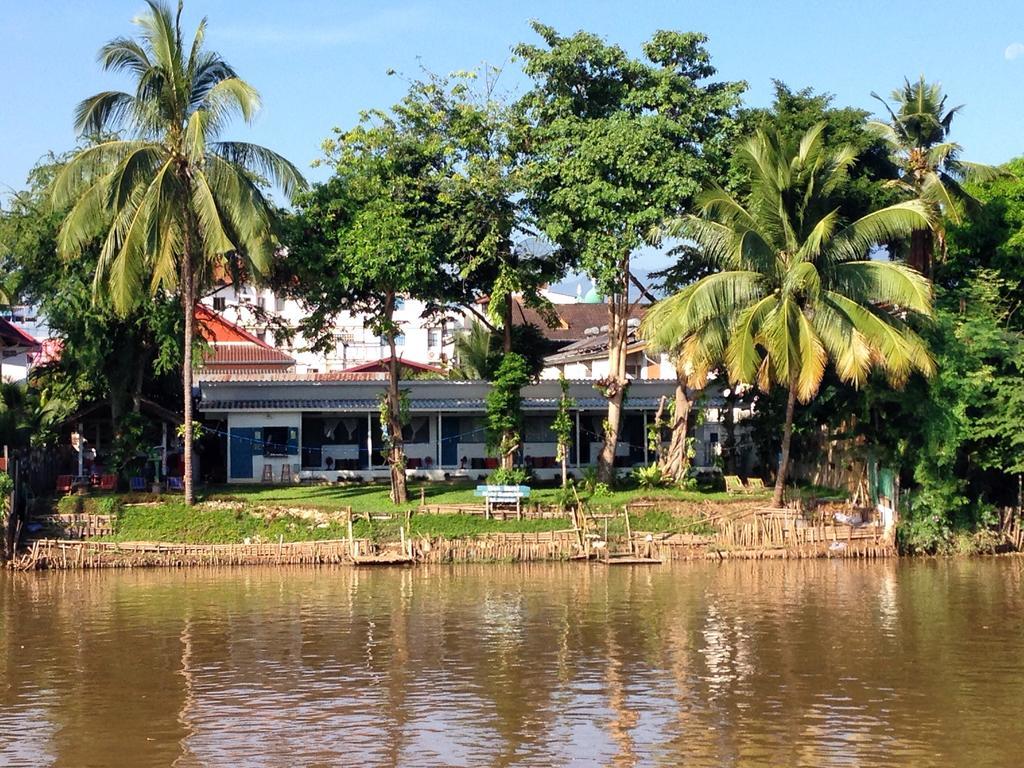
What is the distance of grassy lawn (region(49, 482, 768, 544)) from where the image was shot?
1272 inches

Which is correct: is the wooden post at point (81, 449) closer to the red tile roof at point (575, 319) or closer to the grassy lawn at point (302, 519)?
the grassy lawn at point (302, 519)

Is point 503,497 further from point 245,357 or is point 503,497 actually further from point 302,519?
point 245,357

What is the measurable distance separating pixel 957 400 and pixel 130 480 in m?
21.6

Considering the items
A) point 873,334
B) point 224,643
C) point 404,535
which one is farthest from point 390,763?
point 873,334

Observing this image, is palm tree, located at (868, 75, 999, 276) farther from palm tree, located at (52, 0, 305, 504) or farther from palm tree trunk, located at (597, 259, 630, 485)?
palm tree, located at (52, 0, 305, 504)

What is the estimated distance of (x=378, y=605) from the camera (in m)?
25.7

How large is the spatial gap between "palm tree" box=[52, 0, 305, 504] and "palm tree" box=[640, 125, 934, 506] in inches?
422

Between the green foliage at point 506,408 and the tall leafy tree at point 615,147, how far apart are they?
2453 mm

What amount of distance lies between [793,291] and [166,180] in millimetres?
15595

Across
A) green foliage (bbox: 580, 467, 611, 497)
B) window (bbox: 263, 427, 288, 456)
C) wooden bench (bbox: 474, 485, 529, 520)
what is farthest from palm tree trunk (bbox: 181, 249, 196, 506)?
green foliage (bbox: 580, 467, 611, 497)

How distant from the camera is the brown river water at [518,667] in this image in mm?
15750

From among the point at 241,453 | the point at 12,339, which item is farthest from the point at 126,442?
the point at 12,339

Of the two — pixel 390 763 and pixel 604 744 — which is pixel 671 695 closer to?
pixel 604 744

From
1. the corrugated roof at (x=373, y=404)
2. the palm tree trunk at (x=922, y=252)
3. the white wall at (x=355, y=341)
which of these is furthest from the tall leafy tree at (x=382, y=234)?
the white wall at (x=355, y=341)
